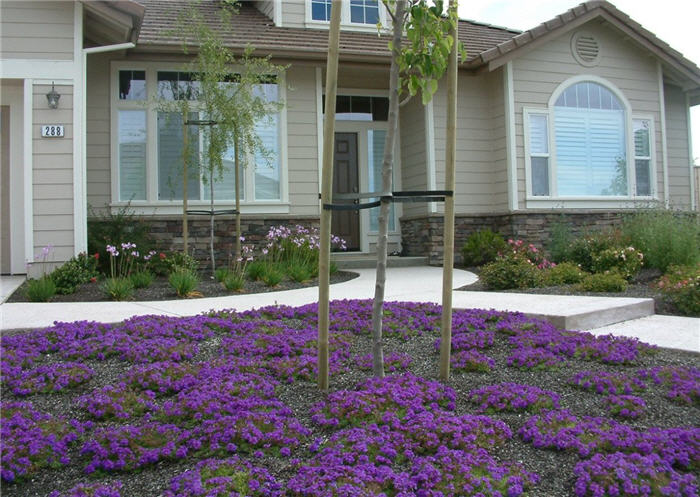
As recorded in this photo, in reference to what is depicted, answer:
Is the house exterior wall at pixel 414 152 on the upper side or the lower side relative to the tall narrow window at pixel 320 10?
lower

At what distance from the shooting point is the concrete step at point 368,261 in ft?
32.8

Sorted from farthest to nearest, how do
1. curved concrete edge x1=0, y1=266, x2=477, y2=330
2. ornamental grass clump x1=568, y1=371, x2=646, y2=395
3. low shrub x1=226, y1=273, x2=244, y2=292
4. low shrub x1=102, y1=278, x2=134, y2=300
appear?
low shrub x1=226, y1=273, x2=244, y2=292, low shrub x1=102, y1=278, x2=134, y2=300, curved concrete edge x1=0, y1=266, x2=477, y2=330, ornamental grass clump x1=568, y1=371, x2=646, y2=395

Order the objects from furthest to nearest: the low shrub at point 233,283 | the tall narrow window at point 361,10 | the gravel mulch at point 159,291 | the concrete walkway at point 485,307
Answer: the tall narrow window at point 361,10, the low shrub at point 233,283, the gravel mulch at point 159,291, the concrete walkway at point 485,307

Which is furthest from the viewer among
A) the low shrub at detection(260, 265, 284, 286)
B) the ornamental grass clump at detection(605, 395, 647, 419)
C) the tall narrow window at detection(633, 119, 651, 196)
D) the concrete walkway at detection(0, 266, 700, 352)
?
the tall narrow window at detection(633, 119, 651, 196)

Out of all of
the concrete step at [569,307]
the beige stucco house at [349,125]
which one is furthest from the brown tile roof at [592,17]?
the concrete step at [569,307]

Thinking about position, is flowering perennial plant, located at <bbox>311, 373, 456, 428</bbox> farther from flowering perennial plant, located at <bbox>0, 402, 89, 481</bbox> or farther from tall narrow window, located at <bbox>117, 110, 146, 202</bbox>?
tall narrow window, located at <bbox>117, 110, 146, 202</bbox>

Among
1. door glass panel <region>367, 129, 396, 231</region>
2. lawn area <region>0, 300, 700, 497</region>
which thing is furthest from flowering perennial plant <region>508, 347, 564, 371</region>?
door glass panel <region>367, 129, 396, 231</region>

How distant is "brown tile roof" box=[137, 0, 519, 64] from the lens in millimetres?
9317

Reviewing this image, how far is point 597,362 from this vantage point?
383 cm

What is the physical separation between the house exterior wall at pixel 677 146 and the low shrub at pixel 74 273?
424 inches

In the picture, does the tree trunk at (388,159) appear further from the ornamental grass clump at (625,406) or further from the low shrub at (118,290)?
the low shrub at (118,290)

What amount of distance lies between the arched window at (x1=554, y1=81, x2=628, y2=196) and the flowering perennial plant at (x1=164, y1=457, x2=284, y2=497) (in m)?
9.57

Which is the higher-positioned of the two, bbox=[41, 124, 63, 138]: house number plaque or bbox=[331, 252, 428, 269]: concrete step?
bbox=[41, 124, 63, 138]: house number plaque

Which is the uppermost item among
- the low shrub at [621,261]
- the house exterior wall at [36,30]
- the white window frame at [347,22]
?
the white window frame at [347,22]
